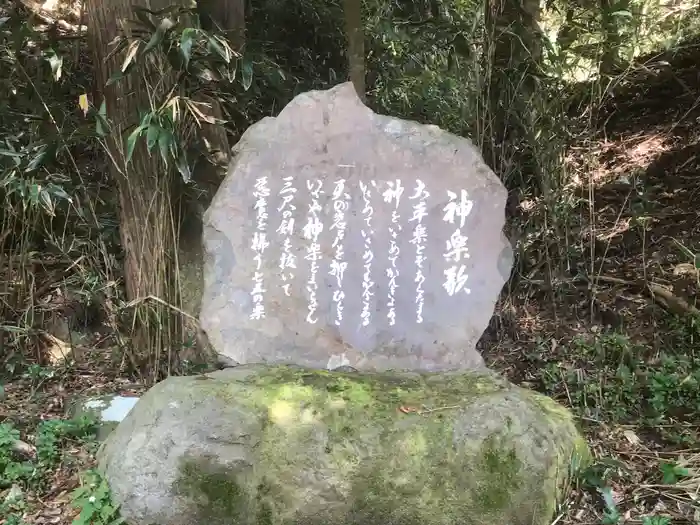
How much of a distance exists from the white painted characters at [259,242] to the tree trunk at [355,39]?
1517mm

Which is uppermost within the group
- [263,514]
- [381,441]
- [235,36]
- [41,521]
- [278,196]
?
[235,36]

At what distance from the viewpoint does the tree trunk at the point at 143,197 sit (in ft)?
10.2

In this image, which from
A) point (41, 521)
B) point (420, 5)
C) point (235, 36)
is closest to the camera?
point (41, 521)

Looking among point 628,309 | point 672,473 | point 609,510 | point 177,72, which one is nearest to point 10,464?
point 177,72

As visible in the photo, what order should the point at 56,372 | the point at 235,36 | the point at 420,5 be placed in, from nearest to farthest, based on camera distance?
the point at 235,36
the point at 56,372
the point at 420,5

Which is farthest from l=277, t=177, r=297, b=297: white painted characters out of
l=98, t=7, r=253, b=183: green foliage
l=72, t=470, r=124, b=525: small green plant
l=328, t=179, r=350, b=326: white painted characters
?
l=72, t=470, r=124, b=525: small green plant

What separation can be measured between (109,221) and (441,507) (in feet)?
8.09

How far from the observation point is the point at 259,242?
8.62ft

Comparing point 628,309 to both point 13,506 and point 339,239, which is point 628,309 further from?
point 13,506

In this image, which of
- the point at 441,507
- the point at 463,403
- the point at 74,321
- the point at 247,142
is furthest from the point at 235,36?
the point at 441,507

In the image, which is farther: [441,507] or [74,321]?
[74,321]

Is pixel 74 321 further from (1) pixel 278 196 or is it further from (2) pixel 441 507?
(2) pixel 441 507

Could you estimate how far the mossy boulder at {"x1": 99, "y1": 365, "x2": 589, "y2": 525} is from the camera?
225cm

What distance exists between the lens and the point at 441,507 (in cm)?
228
